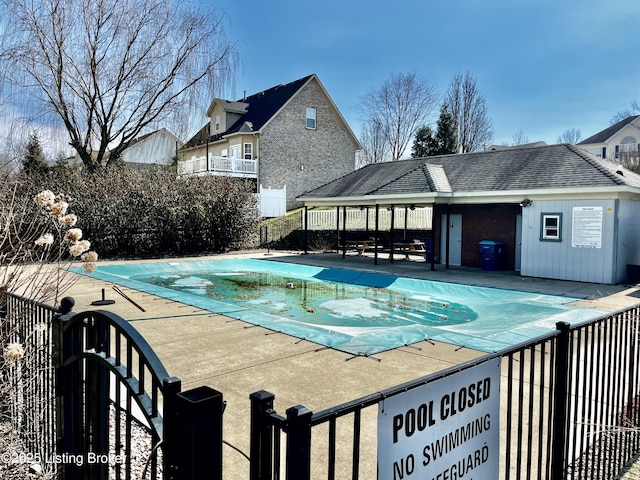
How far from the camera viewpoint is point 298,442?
1.39 m

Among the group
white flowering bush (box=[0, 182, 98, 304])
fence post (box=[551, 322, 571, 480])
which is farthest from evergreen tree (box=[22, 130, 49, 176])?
fence post (box=[551, 322, 571, 480])

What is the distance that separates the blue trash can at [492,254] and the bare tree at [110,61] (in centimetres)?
1524

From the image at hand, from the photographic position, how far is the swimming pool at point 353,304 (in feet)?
23.2

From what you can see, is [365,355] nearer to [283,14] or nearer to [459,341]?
[459,341]

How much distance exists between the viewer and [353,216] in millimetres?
26281

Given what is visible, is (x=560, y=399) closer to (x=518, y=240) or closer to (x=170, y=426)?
(x=170, y=426)

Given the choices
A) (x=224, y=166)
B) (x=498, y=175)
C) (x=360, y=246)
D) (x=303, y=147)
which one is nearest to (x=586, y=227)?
(x=498, y=175)

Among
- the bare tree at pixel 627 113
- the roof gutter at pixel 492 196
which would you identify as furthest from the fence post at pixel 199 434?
the bare tree at pixel 627 113

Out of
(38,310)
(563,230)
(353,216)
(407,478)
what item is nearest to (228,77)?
(353,216)

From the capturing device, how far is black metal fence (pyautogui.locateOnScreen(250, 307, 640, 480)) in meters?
1.45

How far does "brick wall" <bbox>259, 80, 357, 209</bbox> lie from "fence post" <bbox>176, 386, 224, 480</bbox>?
28.5m

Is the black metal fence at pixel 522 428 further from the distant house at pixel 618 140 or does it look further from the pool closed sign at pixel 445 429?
the distant house at pixel 618 140

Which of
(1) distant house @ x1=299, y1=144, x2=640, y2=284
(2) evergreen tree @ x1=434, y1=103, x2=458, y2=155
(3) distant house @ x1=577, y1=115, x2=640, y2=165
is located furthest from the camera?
(3) distant house @ x1=577, y1=115, x2=640, y2=165

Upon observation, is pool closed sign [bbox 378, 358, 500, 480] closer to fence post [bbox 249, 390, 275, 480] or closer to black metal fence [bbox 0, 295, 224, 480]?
fence post [bbox 249, 390, 275, 480]
